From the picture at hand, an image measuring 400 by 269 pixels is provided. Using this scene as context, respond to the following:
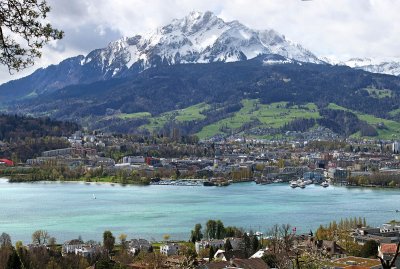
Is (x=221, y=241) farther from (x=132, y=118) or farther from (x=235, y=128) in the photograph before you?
(x=132, y=118)

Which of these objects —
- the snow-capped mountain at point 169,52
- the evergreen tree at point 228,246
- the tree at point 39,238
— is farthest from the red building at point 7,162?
the snow-capped mountain at point 169,52

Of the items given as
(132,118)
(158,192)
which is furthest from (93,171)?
(132,118)

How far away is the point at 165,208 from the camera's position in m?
26.1

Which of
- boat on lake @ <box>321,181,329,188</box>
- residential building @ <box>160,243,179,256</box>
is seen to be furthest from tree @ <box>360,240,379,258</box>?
boat on lake @ <box>321,181,329,188</box>

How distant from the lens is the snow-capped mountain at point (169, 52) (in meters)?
118

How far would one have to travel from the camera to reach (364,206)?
26.7 m

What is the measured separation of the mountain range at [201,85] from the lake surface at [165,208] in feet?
117

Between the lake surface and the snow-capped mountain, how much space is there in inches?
3175

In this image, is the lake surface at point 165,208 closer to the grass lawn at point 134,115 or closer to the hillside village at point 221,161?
the hillside village at point 221,161

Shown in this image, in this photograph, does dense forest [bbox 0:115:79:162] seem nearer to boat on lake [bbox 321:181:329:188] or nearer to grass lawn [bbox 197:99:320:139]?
grass lawn [bbox 197:99:320:139]

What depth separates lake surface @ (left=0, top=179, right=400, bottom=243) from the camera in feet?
67.3

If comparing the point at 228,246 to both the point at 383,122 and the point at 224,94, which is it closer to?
the point at 383,122

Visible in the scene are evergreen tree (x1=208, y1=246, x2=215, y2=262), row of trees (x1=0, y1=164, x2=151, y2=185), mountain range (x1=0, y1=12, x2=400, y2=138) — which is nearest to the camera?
evergreen tree (x1=208, y1=246, x2=215, y2=262)

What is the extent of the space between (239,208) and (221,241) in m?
10.1
